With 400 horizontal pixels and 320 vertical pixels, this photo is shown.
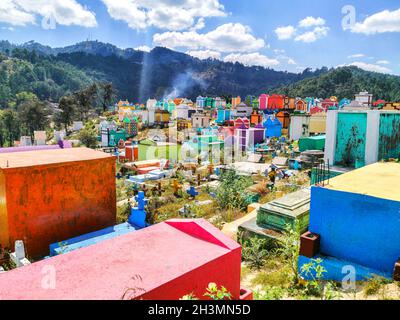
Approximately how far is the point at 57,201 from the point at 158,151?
691 inches

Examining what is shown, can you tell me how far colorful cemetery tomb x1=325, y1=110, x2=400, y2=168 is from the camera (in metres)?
9.48

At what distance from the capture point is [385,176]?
691 cm

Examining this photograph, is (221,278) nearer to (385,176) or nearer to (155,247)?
(155,247)

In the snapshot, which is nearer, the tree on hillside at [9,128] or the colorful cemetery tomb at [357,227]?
the colorful cemetery tomb at [357,227]

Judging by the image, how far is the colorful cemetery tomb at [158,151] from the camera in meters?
25.3

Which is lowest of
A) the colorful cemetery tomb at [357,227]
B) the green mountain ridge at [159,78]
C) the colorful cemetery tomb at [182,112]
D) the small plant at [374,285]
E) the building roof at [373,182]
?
the small plant at [374,285]

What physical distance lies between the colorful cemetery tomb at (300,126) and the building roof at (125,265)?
1120 inches

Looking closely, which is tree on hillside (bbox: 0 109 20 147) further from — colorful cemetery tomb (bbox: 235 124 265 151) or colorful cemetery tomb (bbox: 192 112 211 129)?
colorful cemetery tomb (bbox: 235 124 265 151)

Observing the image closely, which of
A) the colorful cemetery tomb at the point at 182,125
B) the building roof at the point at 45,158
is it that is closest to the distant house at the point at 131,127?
the colorful cemetery tomb at the point at 182,125

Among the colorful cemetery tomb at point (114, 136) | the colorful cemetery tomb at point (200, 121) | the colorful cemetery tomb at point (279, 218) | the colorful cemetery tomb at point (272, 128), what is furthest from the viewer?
the colorful cemetery tomb at point (200, 121)

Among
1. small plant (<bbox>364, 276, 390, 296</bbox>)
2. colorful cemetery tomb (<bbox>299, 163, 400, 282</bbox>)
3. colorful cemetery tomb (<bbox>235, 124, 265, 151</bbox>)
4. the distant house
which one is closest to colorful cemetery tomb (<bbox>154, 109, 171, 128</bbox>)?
the distant house

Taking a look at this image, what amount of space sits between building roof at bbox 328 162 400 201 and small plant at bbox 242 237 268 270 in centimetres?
202

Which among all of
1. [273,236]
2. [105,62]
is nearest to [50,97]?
[105,62]

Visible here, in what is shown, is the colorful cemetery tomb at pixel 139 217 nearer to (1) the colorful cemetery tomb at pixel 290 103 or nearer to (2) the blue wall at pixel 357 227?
(2) the blue wall at pixel 357 227
